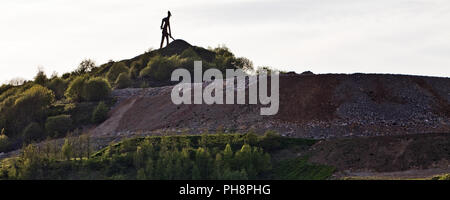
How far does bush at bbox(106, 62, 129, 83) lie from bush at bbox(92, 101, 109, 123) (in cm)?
1286

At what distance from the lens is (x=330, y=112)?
49.0 m

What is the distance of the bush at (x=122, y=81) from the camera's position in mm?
68081

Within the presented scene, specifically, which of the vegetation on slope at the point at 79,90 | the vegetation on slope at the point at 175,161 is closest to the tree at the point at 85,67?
the vegetation on slope at the point at 79,90

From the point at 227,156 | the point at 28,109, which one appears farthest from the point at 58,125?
the point at 227,156

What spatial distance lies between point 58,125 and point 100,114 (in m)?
3.03

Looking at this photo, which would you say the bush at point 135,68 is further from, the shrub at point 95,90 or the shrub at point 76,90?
the shrub at point 95,90

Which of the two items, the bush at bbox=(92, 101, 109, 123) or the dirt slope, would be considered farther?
the bush at bbox=(92, 101, 109, 123)

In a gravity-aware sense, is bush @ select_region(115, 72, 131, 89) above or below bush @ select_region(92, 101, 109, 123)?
above

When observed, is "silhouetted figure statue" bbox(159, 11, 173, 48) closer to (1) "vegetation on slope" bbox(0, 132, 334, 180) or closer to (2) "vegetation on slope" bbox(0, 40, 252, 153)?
(2) "vegetation on slope" bbox(0, 40, 252, 153)

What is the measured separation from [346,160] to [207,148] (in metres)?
7.06

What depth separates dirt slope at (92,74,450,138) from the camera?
47.4 m

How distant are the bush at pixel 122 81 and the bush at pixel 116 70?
124 inches

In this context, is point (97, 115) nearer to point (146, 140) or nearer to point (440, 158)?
point (146, 140)

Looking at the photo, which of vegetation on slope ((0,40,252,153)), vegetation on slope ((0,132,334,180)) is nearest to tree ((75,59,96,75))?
vegetation on slope ((0,40,252,153))
